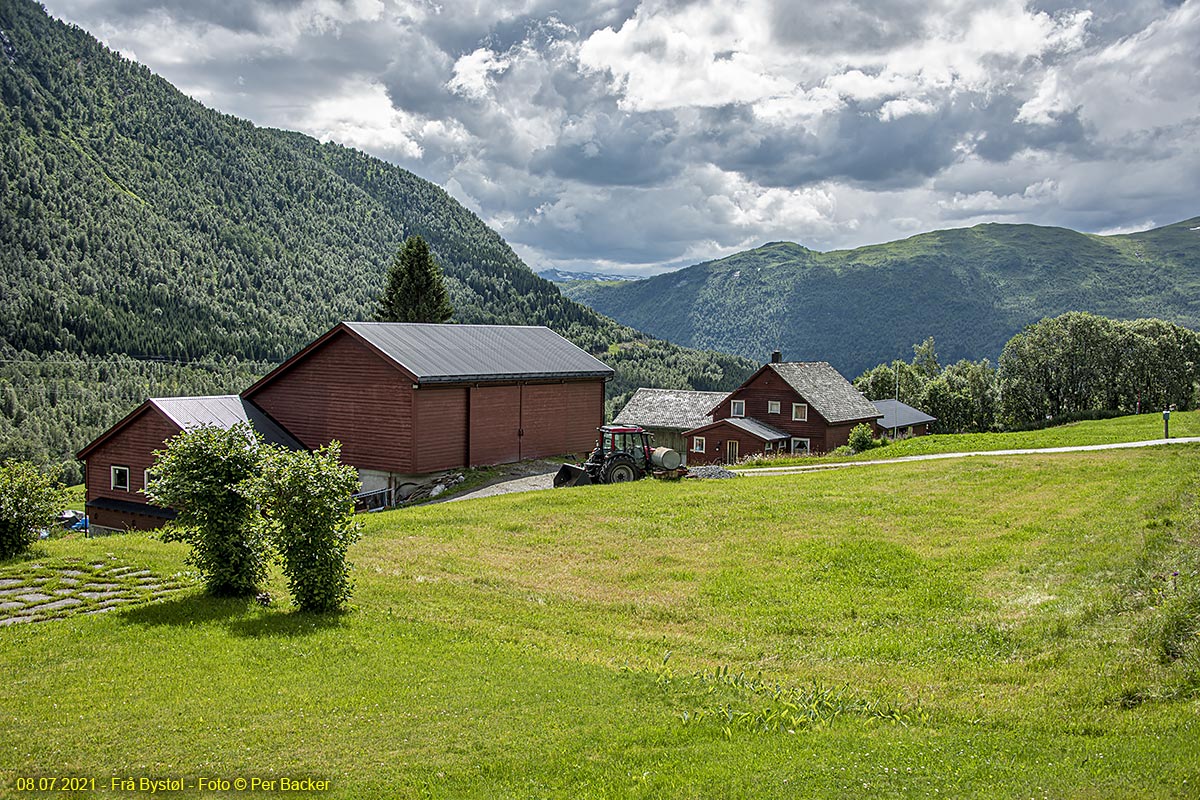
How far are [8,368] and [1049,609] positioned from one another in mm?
187005

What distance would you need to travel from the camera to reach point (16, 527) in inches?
670

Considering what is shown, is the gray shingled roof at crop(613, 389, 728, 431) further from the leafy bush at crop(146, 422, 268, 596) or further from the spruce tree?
the leafy bush at crop(146, 422, 268, 596)

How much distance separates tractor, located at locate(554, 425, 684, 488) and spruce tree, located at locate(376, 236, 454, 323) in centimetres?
3375

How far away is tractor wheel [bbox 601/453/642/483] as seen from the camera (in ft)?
99.7

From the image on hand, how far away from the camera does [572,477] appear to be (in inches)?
1206

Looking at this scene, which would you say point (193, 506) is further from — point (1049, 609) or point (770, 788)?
point (1049, 609)

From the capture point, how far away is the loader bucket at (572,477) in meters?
30.3

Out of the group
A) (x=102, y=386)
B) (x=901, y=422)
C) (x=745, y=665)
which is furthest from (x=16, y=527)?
(x=102, y=386)

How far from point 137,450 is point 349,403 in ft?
27.9

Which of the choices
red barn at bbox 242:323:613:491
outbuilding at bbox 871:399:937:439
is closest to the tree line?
outbuilding at bbox 871:399:937:439

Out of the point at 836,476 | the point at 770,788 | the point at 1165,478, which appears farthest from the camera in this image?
the point at 836,476

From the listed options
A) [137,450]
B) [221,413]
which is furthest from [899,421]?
[137,450]

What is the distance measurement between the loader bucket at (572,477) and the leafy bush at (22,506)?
16.2 meters

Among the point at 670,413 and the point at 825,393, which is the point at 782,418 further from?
the point at 670,413
